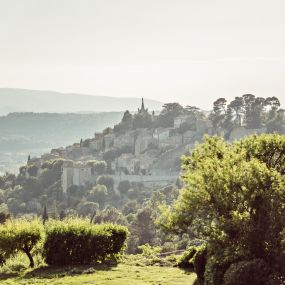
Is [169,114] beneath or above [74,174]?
above

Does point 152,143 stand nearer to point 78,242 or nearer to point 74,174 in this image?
point 74,174

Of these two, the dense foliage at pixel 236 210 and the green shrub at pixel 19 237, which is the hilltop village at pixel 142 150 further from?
the dense foliage at pixel 236 210

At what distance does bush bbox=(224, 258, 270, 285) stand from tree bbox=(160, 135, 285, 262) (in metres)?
0.81

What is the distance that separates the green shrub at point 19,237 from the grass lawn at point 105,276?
1591 mm

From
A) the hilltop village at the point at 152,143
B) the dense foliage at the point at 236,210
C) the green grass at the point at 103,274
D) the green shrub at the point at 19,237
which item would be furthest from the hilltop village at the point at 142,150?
the dense foliage at the point at 236,210

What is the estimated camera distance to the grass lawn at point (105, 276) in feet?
63.3

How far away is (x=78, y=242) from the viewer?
24.0 m

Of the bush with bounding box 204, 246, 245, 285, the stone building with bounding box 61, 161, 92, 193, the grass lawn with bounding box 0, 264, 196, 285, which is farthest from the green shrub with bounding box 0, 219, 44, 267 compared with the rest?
the stone building with bounding box 61, 161, 92, 193

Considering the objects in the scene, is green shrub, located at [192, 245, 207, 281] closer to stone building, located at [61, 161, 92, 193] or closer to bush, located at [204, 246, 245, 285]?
bush, located at [204, 246, 245, 285]

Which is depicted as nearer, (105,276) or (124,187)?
(105,276)

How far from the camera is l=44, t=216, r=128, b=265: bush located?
2384 cm

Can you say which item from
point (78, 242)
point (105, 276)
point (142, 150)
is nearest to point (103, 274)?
point (105, 276)

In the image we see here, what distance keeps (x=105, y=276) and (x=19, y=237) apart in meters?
5.54

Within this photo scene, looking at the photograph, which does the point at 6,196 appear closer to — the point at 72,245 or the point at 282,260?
the point at 72,245
